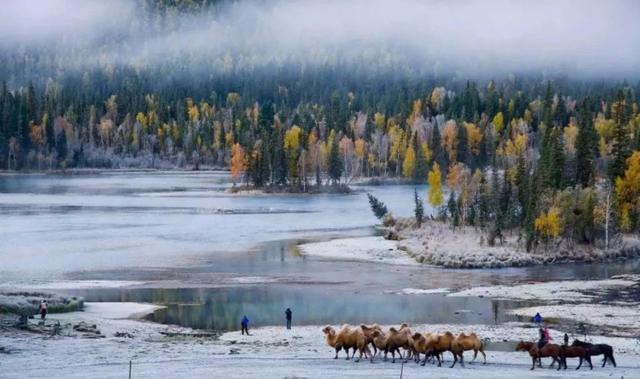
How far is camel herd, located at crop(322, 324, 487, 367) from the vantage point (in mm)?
37781

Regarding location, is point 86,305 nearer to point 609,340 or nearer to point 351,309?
point 351,309

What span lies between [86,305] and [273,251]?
2878cm

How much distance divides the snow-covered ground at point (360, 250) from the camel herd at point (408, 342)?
127ft

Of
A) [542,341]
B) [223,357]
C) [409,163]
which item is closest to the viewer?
[542,341]

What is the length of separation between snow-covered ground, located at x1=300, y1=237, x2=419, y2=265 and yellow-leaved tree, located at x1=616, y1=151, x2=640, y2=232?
19212 millimetres

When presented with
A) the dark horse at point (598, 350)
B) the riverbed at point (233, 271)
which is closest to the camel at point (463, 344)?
the dark horse at point (598, 350)

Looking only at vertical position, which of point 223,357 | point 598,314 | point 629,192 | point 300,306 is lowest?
point 300,306

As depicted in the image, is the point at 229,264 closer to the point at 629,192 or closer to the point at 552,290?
the point at 552,290

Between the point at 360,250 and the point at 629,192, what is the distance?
25632 mm

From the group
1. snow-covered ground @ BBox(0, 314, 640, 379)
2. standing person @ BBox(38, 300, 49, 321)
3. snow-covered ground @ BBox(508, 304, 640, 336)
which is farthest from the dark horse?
standing person @ BBox(38, 300, 49, 321)

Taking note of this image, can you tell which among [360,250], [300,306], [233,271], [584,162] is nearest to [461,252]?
[360,250]

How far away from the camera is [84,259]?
77.6 metres

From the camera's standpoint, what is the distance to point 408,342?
3834 cm

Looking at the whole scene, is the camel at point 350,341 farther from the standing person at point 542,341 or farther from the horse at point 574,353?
the horse at point 574,353
